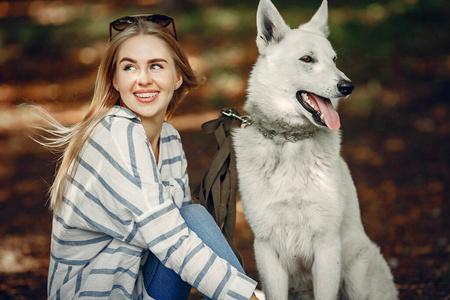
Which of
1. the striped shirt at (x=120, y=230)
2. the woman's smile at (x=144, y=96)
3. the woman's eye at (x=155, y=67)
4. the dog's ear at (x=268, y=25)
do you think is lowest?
the striped shirt at (x=120, y=230)

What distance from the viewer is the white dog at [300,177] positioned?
2350mm

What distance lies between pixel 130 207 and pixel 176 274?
0.45m

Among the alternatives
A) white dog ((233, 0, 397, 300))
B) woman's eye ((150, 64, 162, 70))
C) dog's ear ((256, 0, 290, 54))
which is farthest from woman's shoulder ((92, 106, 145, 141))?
dog's ear ((256, 0, 290, 54))

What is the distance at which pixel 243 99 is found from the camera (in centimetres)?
697

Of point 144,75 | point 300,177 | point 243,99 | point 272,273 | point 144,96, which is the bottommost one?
point 272,273

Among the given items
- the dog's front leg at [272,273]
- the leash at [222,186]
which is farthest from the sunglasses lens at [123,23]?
the dog's front leg at [272,273]

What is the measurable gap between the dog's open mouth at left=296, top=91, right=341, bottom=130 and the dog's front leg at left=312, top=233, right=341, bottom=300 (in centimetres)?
58

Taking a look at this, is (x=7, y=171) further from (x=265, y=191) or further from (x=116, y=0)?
(x=116, y=0)

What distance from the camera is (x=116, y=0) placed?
437 inches

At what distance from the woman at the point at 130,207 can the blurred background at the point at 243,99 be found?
2.04ft

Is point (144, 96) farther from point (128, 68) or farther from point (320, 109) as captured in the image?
point (320, 109)

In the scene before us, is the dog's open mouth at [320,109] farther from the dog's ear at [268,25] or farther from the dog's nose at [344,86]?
the dog's ear at [268,25]

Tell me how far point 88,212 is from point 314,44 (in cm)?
138

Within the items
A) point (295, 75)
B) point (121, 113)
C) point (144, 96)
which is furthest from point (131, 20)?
point (295, 75)
